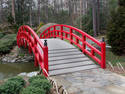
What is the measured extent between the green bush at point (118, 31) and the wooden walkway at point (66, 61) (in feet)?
5.38

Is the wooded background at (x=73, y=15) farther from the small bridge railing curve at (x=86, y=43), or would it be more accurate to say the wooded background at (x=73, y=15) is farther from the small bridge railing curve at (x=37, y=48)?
the small bridge railing curve at (x=37, y=48)

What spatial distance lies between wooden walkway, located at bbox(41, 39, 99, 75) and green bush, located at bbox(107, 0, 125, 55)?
5.38 ft

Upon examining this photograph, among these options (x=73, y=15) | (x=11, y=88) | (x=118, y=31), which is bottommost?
(x=11, y=88)

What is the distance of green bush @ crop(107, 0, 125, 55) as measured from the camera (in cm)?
611

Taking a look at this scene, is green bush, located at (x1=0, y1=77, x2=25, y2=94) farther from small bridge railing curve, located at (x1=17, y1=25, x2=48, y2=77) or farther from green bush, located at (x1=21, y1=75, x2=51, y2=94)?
small bridge railing curve, located at (x1=17, y1=25, x2=48, y2=77)

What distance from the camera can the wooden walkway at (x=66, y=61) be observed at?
490cm

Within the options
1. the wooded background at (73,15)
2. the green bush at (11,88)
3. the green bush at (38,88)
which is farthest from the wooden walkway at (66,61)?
the wooded background at (73,15)

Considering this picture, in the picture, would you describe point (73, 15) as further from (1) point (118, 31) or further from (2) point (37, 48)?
(2) point (37, 48)

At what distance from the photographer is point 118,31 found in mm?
6137

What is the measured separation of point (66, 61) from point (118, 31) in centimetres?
280

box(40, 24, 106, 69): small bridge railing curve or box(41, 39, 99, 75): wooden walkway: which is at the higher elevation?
box(40, 24, 106, 69): small bridge railing curve

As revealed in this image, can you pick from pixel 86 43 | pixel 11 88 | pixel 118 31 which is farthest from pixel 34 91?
pixel 118 31

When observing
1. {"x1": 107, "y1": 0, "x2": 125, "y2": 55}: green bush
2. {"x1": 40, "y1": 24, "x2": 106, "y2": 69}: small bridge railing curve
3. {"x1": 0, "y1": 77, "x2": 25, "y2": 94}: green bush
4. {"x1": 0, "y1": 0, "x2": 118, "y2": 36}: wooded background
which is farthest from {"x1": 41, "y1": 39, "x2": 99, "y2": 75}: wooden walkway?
{"x1": 0, "y1": 0, "x2": 118, "y2": 36}: wooded background

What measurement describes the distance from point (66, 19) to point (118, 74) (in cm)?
2896
